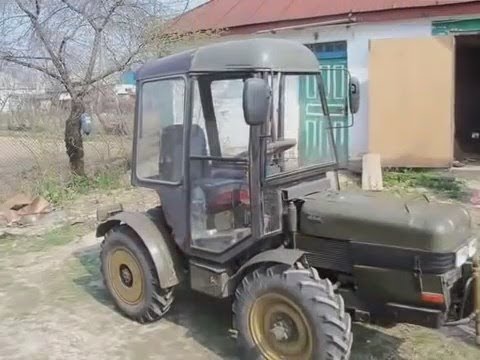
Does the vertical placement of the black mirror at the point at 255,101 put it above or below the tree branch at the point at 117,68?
below

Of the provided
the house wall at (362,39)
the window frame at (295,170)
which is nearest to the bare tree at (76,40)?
the house wall at (362,39)

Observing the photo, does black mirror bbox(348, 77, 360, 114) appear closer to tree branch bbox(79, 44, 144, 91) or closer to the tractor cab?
the tractor cab

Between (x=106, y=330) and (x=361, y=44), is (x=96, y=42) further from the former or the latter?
(x=106, y=330)

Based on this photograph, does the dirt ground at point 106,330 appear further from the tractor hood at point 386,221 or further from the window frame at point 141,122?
the window frame at point 141,122

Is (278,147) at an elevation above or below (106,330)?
above

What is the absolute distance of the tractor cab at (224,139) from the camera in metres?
3.99

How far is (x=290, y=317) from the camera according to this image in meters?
3.79

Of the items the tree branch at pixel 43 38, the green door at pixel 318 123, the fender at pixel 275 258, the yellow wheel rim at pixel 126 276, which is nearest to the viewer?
the fender at pixel 275 258

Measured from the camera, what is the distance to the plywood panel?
9.84m

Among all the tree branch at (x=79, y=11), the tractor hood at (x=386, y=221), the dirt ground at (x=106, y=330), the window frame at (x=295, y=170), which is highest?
the tree branch at (x=79, y=11)

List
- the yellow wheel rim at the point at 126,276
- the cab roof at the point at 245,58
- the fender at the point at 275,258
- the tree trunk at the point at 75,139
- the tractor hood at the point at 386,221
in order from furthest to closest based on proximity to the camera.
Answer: the tree trunk at the point at 75,139 < the yellow wheel rim at the point at 126,276 < the cab roof at the point at 245,58 < the fender at the point at 275,258 < the tractor hood at the point at 386,221

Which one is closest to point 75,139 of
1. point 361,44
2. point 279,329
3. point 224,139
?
point 361,44

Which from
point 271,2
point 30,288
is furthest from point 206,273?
point 271,2

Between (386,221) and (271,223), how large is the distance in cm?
76
